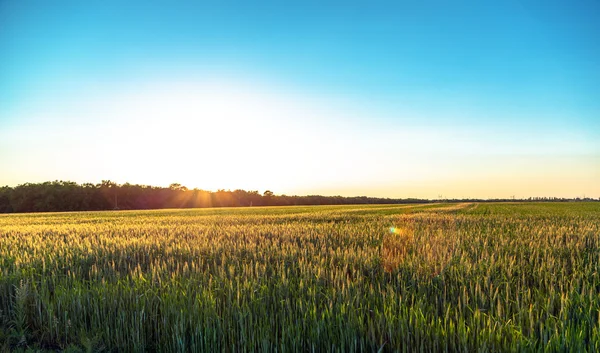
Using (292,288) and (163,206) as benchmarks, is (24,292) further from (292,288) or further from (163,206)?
(163,206)

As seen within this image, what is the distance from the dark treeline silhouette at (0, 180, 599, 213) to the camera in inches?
3615

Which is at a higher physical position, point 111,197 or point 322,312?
point 111,197

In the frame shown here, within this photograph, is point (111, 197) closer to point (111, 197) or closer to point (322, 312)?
point (111, 197)

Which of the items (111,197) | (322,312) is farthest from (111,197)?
(322,312)

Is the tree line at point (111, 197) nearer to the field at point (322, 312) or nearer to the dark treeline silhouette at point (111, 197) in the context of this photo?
the dark treeline silhouette at point (111, 197)

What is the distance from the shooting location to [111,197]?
9981 centimetres

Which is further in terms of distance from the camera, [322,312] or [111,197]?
[111,197]

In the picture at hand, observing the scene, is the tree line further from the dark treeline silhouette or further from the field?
the field

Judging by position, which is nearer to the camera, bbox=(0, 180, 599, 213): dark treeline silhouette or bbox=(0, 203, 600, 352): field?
bbox=(0, 203, 600, 352): field

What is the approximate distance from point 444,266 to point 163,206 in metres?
111

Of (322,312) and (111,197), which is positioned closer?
(322,312)

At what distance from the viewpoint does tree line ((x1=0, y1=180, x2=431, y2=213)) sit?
91.8m

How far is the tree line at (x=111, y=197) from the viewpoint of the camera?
9181 cm

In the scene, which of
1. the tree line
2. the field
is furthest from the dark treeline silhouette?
the field
